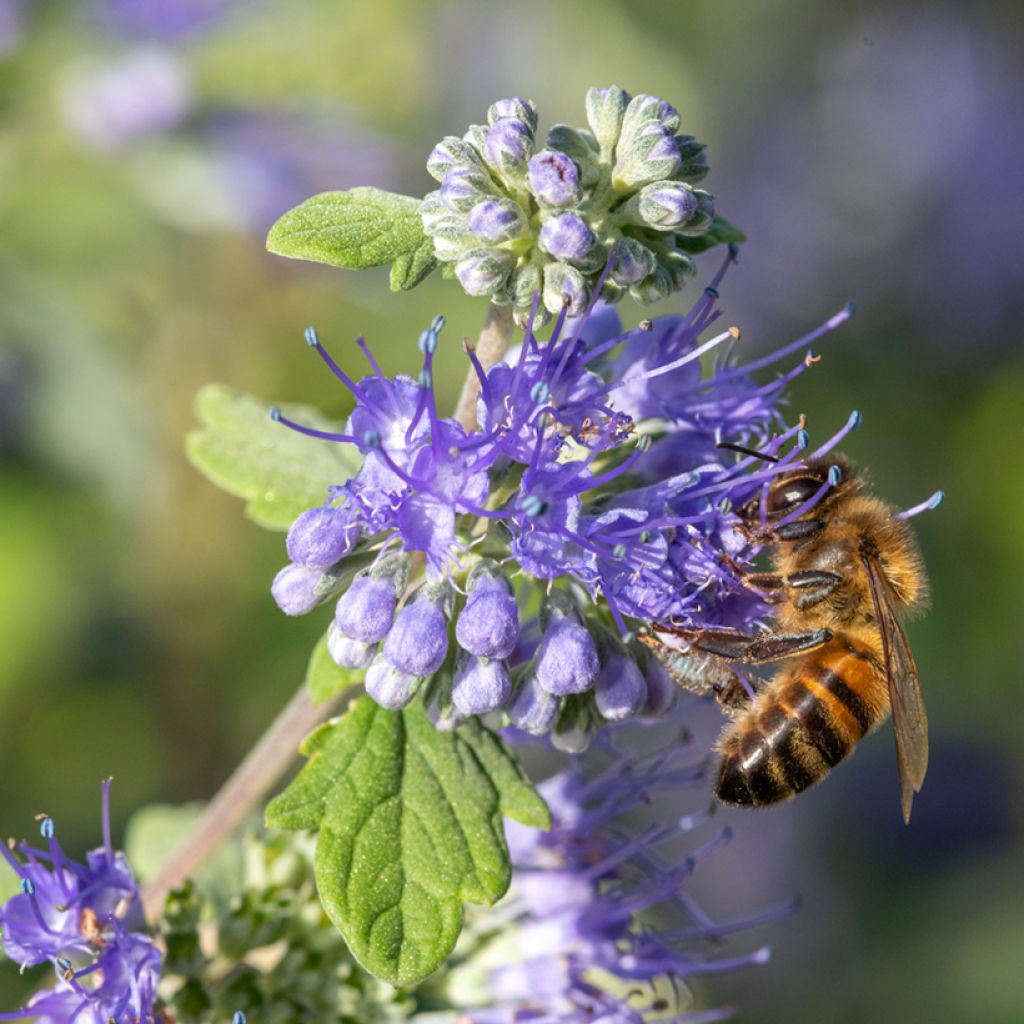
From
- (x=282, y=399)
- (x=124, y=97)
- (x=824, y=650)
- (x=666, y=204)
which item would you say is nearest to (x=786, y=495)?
(x=824, y=650)

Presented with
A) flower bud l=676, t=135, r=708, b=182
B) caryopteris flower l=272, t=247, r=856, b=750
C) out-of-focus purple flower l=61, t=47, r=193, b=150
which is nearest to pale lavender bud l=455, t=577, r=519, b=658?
caryopteris flower l=272, t=247, r=856, b=750

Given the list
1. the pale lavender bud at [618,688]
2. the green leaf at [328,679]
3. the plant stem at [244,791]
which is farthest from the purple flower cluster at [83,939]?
the pale lavender bud at [618,688]

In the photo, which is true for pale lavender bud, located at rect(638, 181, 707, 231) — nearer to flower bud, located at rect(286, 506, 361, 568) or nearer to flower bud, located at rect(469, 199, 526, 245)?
flower bud, located at rect(469, 199, 526, 245)

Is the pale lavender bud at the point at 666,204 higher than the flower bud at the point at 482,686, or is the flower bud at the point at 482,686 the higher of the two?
the pale lavender bud at the point at 666,204

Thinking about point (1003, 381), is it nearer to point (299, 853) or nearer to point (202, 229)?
point (202, 229)

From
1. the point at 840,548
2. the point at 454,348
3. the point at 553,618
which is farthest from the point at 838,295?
the point at 553,618

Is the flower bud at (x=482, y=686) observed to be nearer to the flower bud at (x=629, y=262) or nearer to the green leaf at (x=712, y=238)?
the flower bud at (x=629, y=262)

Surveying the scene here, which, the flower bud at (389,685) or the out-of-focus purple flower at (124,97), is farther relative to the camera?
the out-of-focus purple flower at (124,97)
